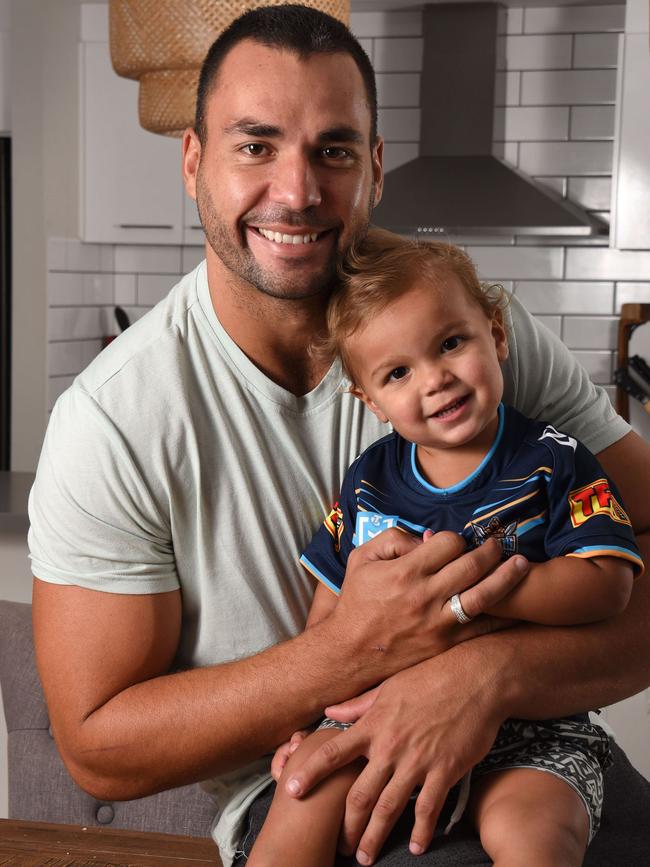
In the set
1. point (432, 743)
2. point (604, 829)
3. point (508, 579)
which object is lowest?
point (604, 829)

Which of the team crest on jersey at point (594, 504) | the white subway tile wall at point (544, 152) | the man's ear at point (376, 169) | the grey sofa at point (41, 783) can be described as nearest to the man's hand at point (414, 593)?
the team crest on jersey at point (594, 504)

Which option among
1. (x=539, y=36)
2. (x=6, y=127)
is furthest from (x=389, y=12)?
(x=6, y=127)

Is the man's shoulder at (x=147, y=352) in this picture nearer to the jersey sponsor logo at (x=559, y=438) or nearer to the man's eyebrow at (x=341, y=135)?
the man's eyebrow at (x=341, y=135)

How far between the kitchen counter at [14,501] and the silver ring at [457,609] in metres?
1.43

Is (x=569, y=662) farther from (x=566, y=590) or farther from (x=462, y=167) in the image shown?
(x=462, y=167)

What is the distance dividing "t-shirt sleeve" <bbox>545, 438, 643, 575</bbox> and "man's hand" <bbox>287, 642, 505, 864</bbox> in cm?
18

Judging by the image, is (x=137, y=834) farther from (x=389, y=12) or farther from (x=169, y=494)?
(x=389, y=12)

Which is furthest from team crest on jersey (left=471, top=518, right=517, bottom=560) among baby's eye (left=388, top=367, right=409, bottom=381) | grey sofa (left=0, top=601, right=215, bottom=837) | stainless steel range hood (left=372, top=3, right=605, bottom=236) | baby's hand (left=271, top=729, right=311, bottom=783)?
stainless steel range hood (left=372, top=3, right=605, bottom=236)

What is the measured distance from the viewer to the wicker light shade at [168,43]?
7.56 ft

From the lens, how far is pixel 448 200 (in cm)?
416

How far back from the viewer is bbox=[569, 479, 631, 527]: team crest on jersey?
124 cm

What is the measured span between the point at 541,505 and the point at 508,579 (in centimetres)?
14

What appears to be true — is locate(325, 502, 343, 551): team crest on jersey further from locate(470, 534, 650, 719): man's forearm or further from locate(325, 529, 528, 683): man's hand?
locate(470, 534, 650, 719): man's forearm

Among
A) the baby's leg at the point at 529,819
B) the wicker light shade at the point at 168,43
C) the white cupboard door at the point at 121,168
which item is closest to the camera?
the baby's leg at the point at 529,819
